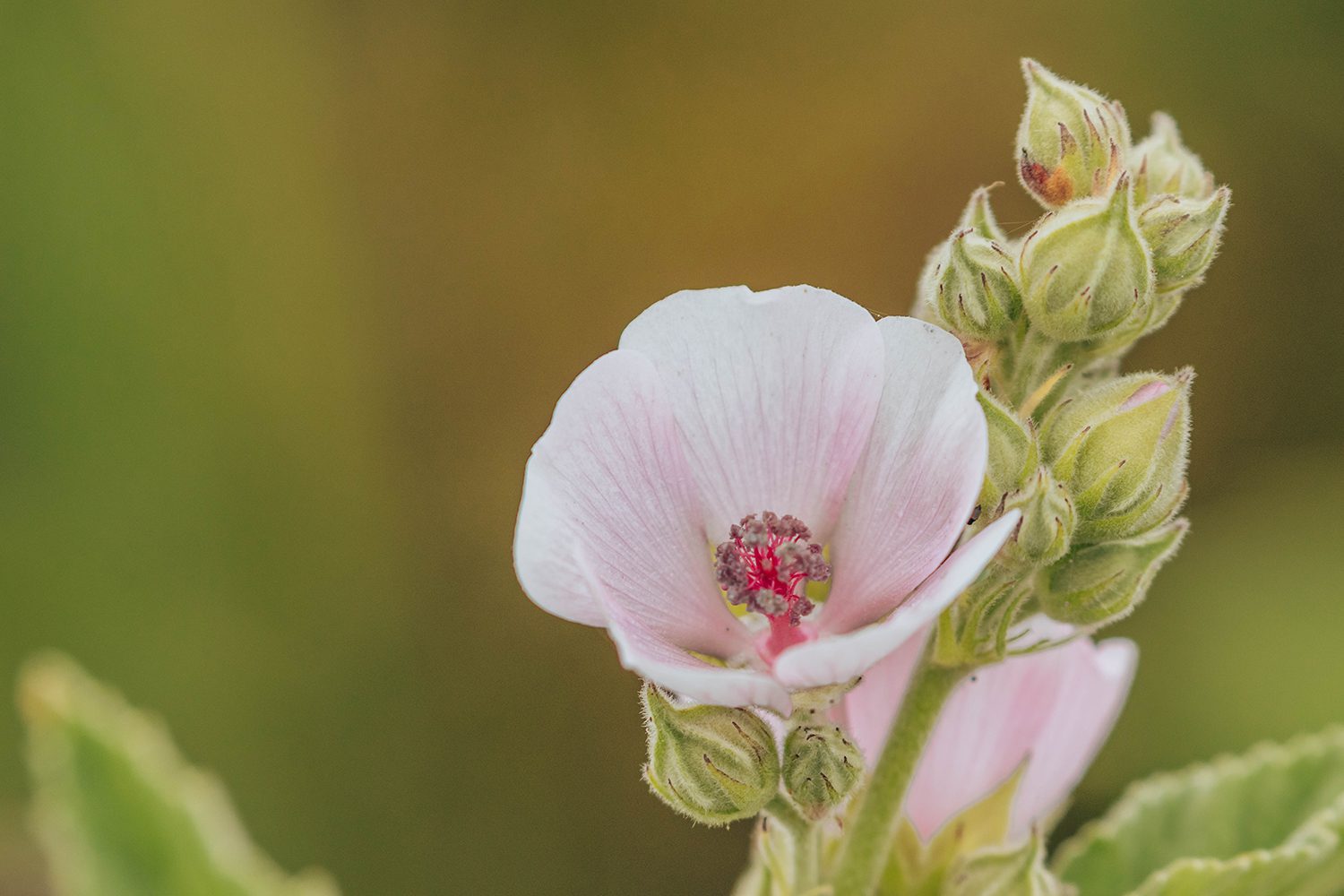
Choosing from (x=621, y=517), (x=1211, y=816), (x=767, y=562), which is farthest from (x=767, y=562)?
(x=1211, y=816)

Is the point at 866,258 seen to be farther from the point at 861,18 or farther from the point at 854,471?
the point at 854,471

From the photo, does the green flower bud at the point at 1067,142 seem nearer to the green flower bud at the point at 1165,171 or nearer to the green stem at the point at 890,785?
the green flower bud at the point at 1165,171

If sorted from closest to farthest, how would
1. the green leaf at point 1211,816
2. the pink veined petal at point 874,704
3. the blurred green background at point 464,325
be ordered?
the pink veined petal at point 874,704 → the green leaf at point 1211,816 → the blurred green background at point 464,325

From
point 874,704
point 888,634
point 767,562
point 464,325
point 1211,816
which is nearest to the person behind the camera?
point 888,634

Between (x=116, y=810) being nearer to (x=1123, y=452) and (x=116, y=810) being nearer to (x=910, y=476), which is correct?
(x=910, y=476)

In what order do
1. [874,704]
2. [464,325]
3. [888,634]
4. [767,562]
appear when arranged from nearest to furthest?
[888,634]
[767,562]
[874,704]
[464,325]

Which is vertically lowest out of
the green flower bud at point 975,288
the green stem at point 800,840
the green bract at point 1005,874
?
the green bract at point 1005,874

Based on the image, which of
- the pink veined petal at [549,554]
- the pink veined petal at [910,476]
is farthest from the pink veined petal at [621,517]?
the pink veined petal at [910,476]
